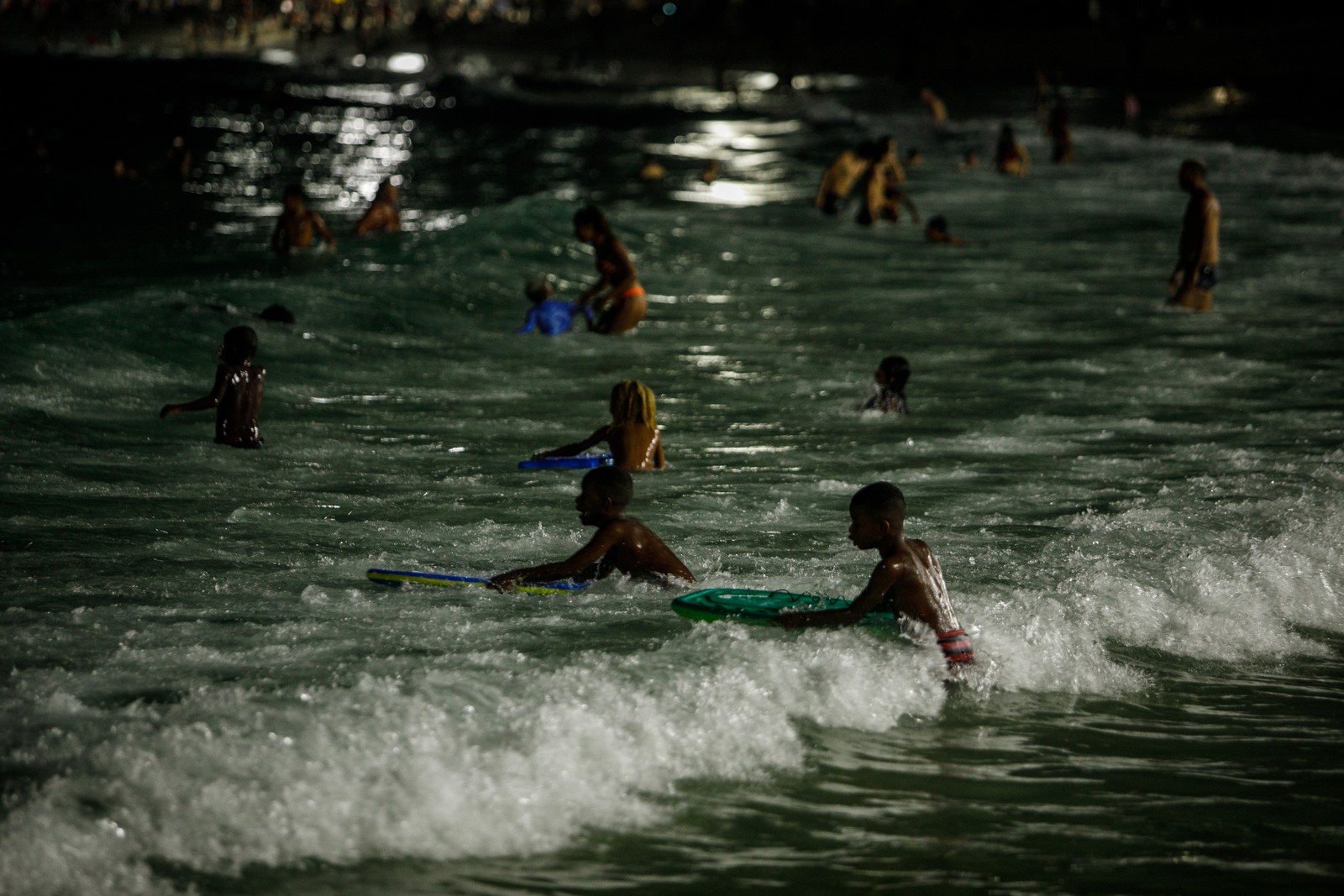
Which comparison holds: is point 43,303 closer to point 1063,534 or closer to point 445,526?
point 445,526

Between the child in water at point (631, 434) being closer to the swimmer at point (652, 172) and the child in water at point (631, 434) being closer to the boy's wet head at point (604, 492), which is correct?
the boy's wet head at point (604, 492)

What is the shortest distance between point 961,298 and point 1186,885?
13.0 m

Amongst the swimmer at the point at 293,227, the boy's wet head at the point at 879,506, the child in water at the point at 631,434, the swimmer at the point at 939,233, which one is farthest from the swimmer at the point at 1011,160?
the boy's wet head at the point at 879,506

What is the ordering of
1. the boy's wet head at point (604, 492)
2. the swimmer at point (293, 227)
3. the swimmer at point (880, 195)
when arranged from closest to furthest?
the boy's wet head at point (604, 492) < the swimmer at point (293, 227) < the swimmer at point (880, 195)

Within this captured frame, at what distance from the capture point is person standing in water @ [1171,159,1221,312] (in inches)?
575

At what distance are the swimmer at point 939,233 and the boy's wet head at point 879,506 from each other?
15178 mm

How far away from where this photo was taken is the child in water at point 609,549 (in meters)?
6.93

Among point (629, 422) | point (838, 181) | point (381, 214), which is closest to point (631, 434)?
point (629, 422)

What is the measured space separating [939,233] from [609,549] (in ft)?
48.7

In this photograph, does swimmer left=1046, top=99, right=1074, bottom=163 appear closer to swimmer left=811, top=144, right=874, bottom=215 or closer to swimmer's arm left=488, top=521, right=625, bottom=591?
swimmer left=811, top=144, right=874, bottom=215

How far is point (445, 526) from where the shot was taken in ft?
28.5

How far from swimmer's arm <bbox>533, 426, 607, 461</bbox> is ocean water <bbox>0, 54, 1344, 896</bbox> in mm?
242

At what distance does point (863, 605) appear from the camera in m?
6.31

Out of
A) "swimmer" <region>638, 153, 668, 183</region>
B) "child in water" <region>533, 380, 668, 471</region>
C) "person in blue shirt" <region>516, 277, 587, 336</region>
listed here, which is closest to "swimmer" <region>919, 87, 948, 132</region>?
"swimmer" <region>638, 153, 668, 183</region>
